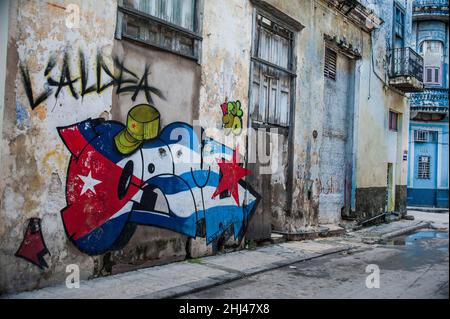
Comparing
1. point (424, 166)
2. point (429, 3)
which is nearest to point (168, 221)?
point (424, 166)

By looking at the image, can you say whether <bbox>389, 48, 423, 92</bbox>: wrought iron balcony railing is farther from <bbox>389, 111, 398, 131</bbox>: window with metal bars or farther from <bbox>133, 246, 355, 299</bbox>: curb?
<bbox>133, 246, 355, 299</bbox>: curb

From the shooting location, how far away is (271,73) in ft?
31.8

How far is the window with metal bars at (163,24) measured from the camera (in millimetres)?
6513

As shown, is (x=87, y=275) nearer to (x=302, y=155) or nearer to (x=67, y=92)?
(x=67, y=92)

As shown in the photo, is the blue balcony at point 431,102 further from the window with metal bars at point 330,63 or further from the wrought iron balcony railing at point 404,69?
the window with metal bars at point 330,63

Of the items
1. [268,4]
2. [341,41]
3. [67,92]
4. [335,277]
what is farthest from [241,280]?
[341,41]

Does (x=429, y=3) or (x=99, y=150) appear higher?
(x=429, y=3)

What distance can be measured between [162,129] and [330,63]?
22.5ft

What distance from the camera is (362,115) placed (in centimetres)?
1385

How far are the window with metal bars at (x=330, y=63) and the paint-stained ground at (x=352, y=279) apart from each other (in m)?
4.93

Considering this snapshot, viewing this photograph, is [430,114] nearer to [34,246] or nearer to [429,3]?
[429,3]

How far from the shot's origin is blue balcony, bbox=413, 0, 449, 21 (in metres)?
22.4

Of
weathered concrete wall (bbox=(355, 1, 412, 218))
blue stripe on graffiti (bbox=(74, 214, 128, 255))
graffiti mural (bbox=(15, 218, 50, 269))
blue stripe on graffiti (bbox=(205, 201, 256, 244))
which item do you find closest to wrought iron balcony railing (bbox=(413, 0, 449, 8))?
weathered concrete wall (bbox=(355, 1, 412, 218))

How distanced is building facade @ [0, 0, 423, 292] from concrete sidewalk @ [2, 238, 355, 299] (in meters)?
0.22
